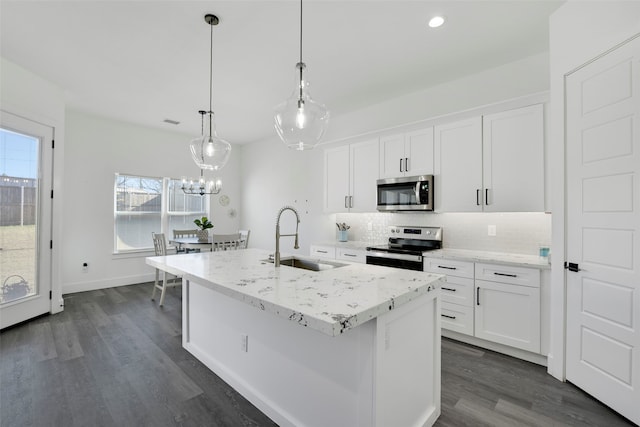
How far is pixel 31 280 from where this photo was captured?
3.60 meters

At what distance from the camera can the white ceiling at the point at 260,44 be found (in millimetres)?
2326

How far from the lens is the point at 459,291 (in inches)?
119

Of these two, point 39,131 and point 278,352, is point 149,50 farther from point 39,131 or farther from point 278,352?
point 278,352

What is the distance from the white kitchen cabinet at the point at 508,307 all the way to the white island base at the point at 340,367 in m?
1.27

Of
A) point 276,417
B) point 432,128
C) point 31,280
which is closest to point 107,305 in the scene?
point 31,280

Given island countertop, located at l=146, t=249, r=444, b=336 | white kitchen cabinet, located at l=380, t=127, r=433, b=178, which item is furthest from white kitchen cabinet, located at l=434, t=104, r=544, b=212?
island countertop, located at l=146, t=249, r=444, b=336

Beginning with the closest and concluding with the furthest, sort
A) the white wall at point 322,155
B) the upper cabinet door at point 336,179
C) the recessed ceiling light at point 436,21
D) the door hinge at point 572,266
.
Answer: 1. the door hinge at point 572,266
2. the recessed ceiling light at point 436,21
3. the white wall at point 322,155
4. the upper cabinet door at point 336,179

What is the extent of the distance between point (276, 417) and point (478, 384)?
1.56m

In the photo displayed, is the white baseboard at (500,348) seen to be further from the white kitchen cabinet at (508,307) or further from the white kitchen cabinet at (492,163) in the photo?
the white kitchen cabinet at (492,163)

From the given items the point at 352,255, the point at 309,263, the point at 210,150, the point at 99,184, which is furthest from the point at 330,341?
the point at 99,184

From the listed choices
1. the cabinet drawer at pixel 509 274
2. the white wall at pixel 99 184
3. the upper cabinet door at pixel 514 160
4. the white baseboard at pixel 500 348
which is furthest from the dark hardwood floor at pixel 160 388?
the white wall at pixel 99 184

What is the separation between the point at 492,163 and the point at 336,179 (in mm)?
2127

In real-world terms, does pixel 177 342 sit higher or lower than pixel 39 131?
lower

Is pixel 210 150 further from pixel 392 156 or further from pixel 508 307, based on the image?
pixel 508 307
